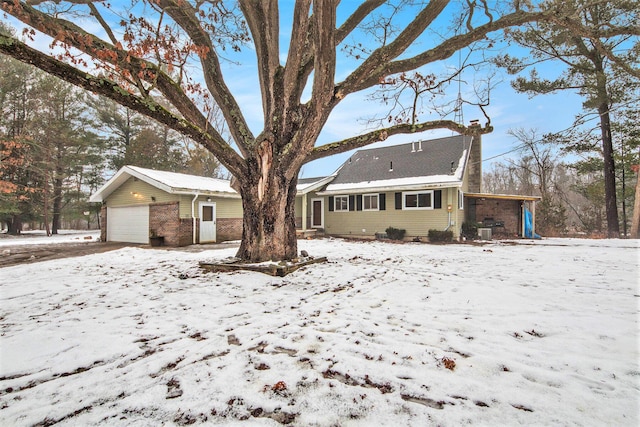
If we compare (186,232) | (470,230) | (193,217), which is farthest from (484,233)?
(186,232)

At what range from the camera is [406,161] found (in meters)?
15.7

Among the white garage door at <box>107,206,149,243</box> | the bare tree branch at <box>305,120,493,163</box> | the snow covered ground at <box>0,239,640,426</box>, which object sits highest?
the bare tree branch at <box>305,120,493,163</box>

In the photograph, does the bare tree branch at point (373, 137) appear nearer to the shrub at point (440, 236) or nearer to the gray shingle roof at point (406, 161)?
the shrub at point (440, 236)

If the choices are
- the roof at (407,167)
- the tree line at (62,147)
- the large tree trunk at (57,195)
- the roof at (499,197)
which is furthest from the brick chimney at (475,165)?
the large tree trunk at (57,195)

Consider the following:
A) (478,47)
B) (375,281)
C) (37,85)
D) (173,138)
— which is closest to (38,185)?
(37,85)

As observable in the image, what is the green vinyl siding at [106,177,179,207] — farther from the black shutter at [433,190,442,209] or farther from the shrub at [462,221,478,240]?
the shrub at [462,221,478,240]

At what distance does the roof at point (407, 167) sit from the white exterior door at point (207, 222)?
19.8ft

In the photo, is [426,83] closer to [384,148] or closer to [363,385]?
[363,385]

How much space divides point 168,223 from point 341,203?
8.50m

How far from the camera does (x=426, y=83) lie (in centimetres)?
657

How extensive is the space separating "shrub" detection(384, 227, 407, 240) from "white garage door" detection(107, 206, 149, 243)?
11153 millimetres

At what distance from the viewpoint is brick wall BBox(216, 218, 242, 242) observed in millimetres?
13389

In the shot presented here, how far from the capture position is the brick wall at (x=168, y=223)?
11578mm

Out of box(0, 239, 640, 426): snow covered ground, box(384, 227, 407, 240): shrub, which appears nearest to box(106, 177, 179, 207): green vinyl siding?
box(0, 239, 640, 426): snow covered ground
